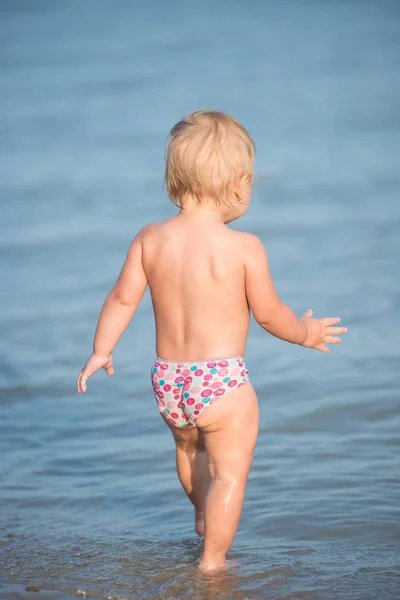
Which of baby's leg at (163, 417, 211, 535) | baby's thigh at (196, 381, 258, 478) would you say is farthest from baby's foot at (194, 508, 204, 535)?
baby's thigh at (196, 381, 258, 478)

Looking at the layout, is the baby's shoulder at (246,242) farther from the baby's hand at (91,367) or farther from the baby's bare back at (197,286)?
the baby's hand at (91,367)

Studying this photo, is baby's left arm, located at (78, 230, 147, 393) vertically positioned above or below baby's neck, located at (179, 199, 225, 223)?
below

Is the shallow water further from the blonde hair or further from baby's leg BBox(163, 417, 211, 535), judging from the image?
the blonde hair

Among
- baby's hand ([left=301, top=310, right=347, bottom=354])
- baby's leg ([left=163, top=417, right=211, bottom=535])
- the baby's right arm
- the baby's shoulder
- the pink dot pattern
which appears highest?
the baby's shoulder

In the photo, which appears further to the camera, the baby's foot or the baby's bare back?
the baby's foot

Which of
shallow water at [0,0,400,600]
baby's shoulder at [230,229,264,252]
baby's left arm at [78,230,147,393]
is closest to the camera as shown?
baby's shoulder at [230,229,264,252]

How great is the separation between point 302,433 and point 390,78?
9.28m

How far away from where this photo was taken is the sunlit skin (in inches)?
120

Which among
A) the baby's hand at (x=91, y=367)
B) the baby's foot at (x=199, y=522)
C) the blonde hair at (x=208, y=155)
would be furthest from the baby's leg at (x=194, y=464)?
the blonde hair at (x=208, y=155)

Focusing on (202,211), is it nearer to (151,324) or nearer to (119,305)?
(119,305)

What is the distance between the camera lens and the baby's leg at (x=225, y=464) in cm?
304

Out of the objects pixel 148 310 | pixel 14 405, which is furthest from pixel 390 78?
pixel 14 405

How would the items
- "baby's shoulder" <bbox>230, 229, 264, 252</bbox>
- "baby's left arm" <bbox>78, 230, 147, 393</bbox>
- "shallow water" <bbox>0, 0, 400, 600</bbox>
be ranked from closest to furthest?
"baby's shoulder" <bbox>230, 229, 264, 252</bbox>, "baby's left arm" <bbox>78, 230, 147, 393</bbox>, "shallow water" <bbox>0, 0, 400, 600</bbox>

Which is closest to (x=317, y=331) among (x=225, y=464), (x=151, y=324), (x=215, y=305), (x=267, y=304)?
(x=267, y=304)
